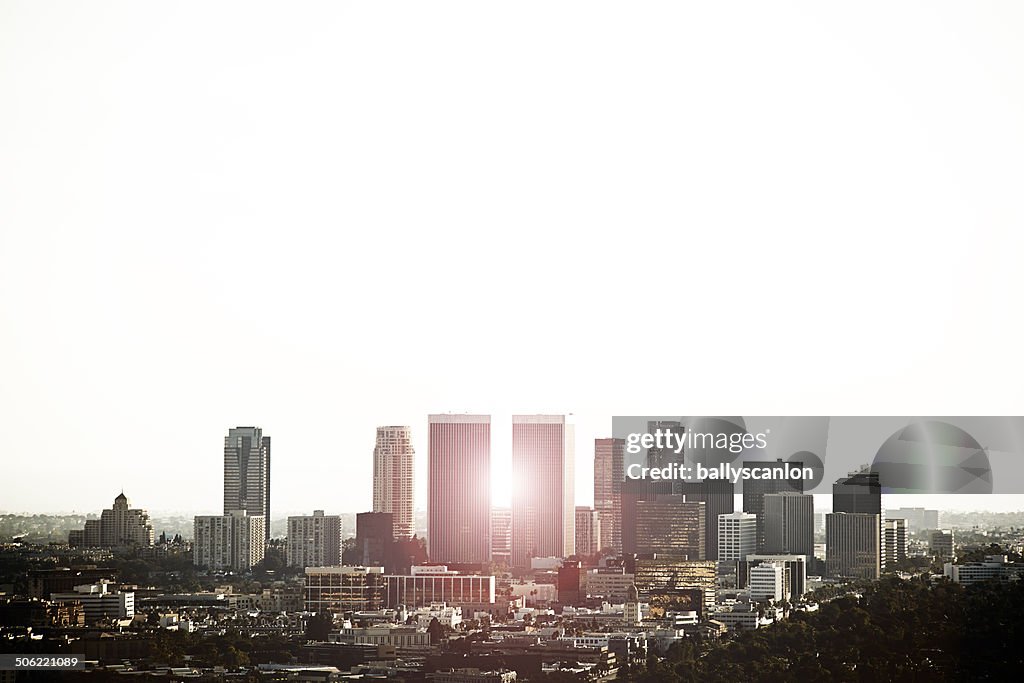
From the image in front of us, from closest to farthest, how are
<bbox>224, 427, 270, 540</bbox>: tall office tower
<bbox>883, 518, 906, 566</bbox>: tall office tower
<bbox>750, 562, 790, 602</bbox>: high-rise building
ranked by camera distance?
1. <bbox>883, 518, 906, 566</bbox>: tall office tower
2. <bbox>224, 427, 270, 540</bbox>: tall office tower
3. <bbox>750, 562, 790, 602</bbox>: high-rise building

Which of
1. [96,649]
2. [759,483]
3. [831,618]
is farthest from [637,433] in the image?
[96,649]

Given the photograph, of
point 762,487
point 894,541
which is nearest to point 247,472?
point 762,487

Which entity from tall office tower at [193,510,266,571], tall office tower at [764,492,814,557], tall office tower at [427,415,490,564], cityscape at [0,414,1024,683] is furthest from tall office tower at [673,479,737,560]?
tall office tower at [193,510,266,571]

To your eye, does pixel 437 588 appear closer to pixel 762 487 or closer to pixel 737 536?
pixel 737 536

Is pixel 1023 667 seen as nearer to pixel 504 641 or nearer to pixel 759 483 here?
pixel 759 483

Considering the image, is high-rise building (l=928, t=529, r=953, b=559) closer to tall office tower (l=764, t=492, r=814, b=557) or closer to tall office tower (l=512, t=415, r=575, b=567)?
tall office tower (l=764, t=492, r=814, b=557)

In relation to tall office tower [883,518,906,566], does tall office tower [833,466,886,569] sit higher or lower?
higher
